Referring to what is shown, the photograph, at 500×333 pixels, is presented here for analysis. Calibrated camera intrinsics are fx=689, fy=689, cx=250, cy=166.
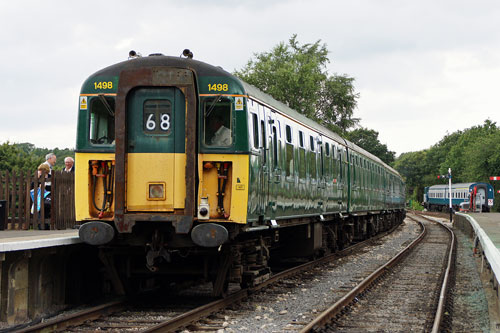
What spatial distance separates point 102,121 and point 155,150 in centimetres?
95

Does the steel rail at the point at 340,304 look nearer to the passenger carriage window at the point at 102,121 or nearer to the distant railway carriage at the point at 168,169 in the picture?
the distant railway carriage at the point at 168,169

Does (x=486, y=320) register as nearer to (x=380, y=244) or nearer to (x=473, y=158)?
(x=380, y=244)

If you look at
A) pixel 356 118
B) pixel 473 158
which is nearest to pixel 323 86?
pixel 356 118

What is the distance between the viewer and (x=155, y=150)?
916cm

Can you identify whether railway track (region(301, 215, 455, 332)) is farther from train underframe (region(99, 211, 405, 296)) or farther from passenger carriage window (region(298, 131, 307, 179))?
passenger carriage window (region(298, 131, 307, 179))

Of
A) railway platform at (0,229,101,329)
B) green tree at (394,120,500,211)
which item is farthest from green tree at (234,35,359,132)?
railway platform at (0,229,101,329)

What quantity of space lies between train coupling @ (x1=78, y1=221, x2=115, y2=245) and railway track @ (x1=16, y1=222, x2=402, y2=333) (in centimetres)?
86

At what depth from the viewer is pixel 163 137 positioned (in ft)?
30.2

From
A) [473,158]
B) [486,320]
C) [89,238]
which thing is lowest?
[486,320]

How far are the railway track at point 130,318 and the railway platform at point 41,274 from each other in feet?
1.59

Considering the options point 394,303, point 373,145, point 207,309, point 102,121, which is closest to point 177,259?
point 207,309

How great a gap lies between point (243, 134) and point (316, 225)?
6499 mm

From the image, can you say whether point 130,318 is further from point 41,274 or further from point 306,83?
point 306,83

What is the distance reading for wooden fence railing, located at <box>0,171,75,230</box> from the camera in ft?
40.1
